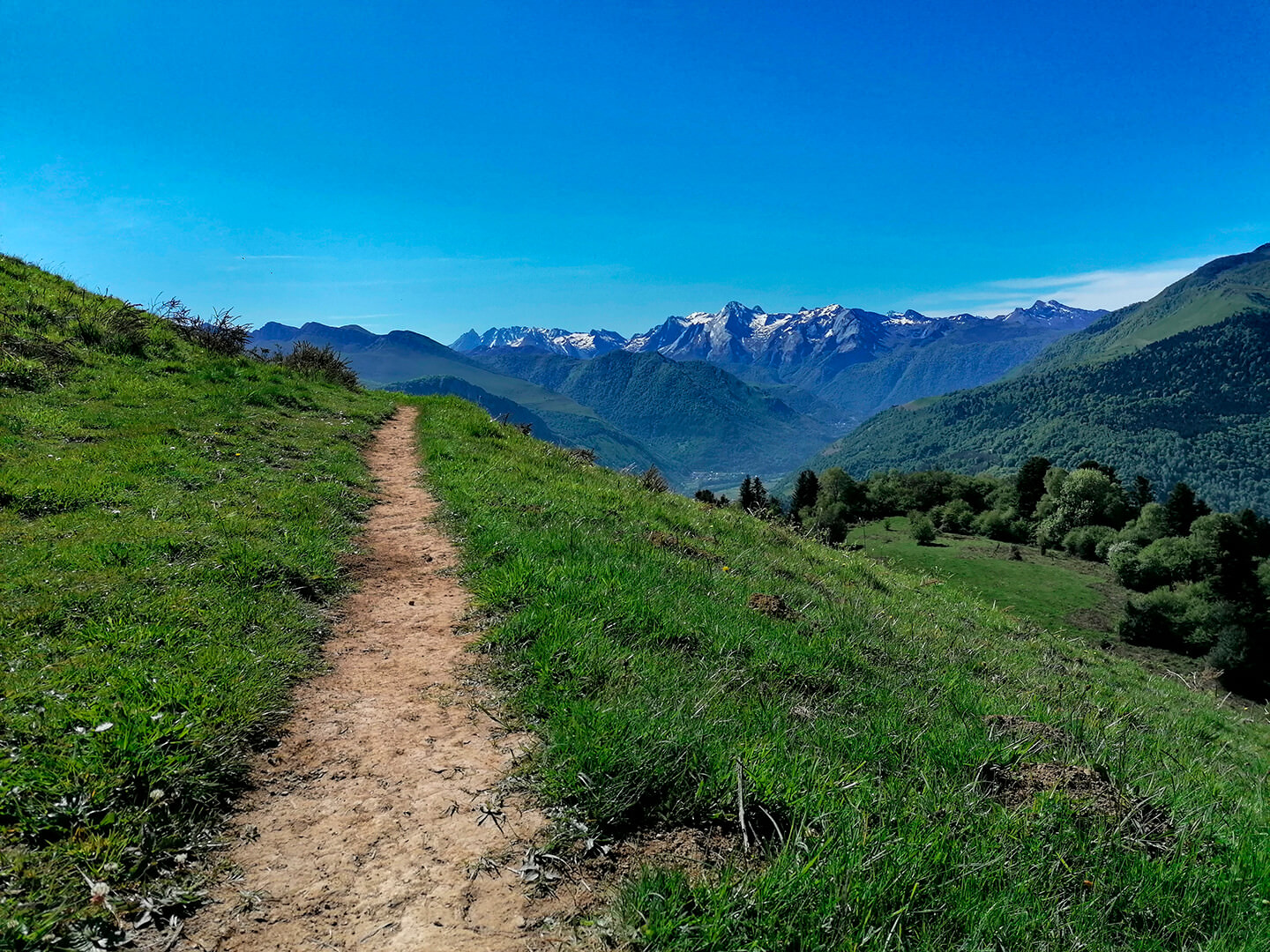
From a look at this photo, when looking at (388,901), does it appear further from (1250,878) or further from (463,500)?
(463,500)

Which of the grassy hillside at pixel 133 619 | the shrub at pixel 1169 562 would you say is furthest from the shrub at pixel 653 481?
the shrub at pixel 1169 562

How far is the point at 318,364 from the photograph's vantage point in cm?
2894

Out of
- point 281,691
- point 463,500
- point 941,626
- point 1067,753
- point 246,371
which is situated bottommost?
point 941,626

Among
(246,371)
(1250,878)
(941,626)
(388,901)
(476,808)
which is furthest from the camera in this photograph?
(246,371)

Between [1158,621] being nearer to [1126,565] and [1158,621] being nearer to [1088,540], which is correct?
[1126,565]

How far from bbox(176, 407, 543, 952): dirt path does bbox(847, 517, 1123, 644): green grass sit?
219ft

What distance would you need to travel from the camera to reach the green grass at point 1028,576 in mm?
75625

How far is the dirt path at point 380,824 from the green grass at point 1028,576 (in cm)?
6679

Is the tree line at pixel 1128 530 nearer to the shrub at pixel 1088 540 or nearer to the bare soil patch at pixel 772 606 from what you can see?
the shrub at pixel 1088 540

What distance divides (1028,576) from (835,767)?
338 ft

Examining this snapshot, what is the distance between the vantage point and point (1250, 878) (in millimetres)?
3623

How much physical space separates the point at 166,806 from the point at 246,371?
21.3m

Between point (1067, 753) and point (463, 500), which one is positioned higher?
point (463, 500)

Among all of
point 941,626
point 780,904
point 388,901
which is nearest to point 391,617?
point 388,901
